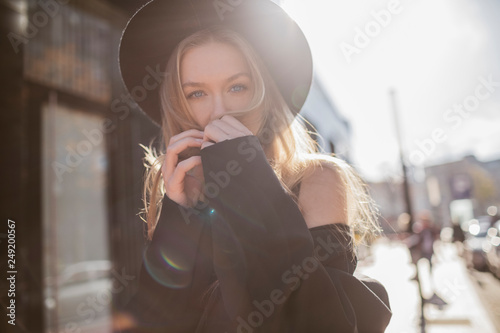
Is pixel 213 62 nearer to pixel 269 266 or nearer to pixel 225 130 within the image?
pixel 225 130

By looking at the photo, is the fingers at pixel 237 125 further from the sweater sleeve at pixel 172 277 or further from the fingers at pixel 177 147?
the sweater sleeve at pixel 172 277

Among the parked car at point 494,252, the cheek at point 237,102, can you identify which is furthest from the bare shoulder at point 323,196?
the parked car at point 494,252

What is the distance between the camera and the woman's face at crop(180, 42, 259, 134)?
1124 millimetres

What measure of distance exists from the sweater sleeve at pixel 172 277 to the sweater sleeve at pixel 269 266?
21 cm

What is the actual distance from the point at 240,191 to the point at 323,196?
0.91ft

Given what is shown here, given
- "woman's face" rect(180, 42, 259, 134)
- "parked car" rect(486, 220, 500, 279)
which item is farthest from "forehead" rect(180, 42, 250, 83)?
"parked car" rect(486, 220, 500, 279)

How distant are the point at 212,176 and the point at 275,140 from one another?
36cm

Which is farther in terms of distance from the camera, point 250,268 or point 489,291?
point 489,291

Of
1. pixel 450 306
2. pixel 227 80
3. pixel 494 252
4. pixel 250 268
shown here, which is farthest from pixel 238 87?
pixel 494 252

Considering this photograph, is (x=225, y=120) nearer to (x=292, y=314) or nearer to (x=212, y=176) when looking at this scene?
(x=212, y=176)

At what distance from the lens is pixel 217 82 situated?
1.12 meters

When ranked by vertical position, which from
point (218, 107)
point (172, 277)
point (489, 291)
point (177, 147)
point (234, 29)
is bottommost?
point (489, 291)

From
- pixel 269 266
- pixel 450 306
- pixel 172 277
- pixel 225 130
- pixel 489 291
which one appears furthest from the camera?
pixel 489 291

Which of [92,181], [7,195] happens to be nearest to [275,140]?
[7,195]
